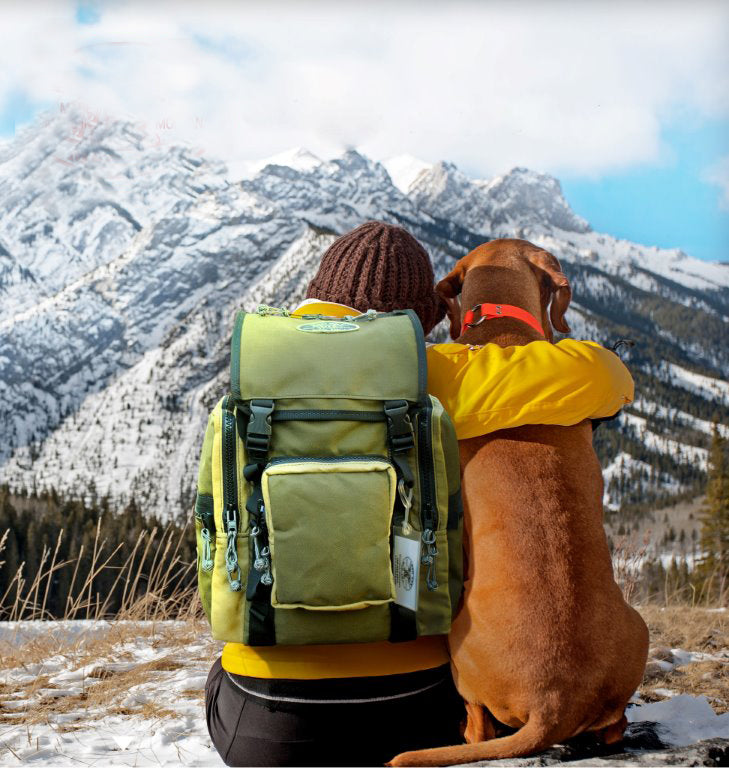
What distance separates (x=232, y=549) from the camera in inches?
96.8

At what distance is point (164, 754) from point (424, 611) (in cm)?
163

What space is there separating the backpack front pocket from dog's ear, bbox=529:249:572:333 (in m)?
1.75

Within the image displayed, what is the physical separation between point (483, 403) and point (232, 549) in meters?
1.06

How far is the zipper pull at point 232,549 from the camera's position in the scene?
2455mm

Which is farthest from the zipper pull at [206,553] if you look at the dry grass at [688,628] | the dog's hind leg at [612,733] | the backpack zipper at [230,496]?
the dry grass at [688,628]

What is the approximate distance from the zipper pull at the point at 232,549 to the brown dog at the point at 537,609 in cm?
82

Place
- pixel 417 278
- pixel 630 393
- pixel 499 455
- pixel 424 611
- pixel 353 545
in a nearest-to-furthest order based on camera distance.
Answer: pixel 353 545, pixel 424 611, pixel 499 455, pixel 630 393, pixel 417 278

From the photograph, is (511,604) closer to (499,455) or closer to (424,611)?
(424,611)

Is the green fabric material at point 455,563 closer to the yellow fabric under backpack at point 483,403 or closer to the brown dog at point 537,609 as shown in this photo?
the brown dog at point 537,609

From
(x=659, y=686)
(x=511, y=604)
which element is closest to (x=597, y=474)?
(x=511, y=604)

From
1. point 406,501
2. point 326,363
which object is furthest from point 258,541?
point 326,363

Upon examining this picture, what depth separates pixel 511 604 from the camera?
8.33ft

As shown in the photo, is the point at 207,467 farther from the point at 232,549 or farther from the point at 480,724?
the point at 480,724

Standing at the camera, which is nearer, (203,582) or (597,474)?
(203,582)
